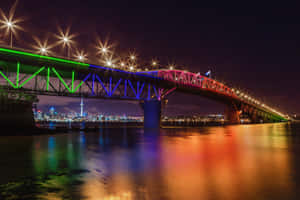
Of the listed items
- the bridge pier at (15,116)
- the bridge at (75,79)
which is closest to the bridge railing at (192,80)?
the bridge at (75,79)

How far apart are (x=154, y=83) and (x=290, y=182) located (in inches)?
2030

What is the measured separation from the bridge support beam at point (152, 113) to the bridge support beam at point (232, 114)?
220ft

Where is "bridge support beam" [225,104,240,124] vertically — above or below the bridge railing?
below

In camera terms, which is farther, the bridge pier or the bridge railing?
the bridge railing

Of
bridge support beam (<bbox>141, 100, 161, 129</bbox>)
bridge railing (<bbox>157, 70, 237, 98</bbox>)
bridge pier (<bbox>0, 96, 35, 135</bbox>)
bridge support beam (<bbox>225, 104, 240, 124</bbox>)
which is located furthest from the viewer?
bridge support beam (<bbox>225, 104, 240, 124</bbox>)

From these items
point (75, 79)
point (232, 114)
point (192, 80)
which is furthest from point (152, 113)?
point (232, 114)

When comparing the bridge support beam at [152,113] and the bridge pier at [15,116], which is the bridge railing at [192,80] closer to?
the bridge support beam at [152,113]

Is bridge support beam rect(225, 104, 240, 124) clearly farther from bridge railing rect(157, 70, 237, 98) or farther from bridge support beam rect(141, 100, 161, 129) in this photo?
bridge support beam rect(141, 100, 161, 129)

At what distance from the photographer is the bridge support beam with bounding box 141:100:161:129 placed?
57031 mm

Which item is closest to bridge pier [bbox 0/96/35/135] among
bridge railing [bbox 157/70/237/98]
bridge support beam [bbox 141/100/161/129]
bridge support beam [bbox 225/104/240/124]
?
bridge support beam [bbox 141/100/161/129]

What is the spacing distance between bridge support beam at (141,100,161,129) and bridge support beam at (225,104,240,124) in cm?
6706

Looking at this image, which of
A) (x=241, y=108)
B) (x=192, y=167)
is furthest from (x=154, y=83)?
(x=241, y=108)

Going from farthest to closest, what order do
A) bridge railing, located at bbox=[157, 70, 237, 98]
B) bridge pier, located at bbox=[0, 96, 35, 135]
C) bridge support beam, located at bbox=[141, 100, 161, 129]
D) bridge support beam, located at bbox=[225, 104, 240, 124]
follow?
bridge support beam, located at bbox=[225, 104, 240, 124], bridge railing, located at bbox=[157, 70, 237, 98], bridge support beam, located at bbox=[141, 100, 161, 129], bridge pier, located at bbox=[0, 96, 35, 135]

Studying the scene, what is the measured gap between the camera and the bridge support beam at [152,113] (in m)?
57.0
